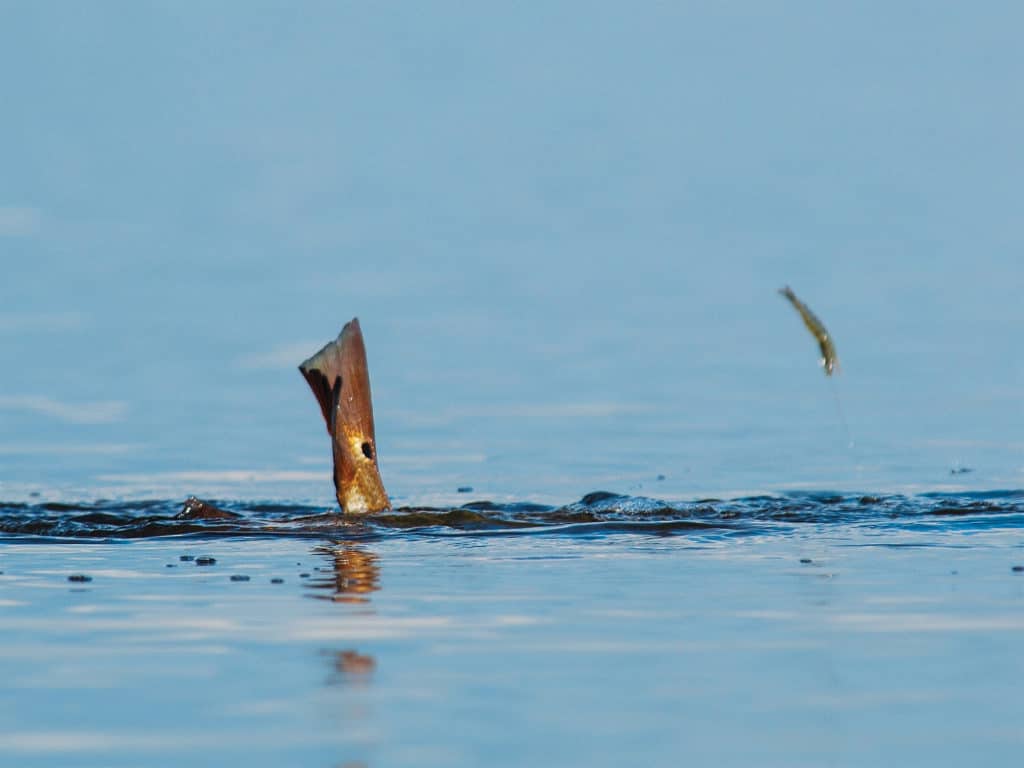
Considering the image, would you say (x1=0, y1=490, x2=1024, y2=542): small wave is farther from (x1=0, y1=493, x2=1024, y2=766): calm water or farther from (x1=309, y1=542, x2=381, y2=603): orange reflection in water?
(x1=309, y1=542, x2=381, y2=603): orange reflection in water

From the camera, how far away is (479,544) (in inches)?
465

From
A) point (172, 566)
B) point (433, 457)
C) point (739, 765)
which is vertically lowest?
point (739, 765)

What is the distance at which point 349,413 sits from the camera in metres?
12.8

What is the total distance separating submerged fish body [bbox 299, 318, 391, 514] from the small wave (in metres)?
0.19

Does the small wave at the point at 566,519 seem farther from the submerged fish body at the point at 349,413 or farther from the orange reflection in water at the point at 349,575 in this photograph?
the orange reflection in water at the point at 349,575

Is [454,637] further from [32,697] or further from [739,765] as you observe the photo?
[739,765]

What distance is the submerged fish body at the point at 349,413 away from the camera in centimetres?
1266

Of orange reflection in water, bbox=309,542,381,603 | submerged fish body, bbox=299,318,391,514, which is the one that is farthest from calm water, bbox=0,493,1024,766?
submerged fish body, bbox=299,318,391,514

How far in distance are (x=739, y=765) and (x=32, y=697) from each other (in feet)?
8.49

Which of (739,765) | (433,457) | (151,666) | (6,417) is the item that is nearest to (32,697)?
(151,666)

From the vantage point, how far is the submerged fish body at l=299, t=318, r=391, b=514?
1266 cm

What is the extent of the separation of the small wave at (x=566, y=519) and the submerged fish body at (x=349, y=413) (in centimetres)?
19

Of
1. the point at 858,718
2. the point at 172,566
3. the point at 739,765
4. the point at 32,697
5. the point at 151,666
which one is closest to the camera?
the point at 739,765

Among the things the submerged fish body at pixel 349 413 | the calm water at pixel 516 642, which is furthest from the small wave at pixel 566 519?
the submerged fish body at pixel 349 413
